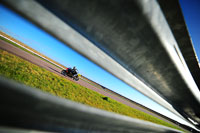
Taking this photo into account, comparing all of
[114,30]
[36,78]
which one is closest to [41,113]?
[114,30]

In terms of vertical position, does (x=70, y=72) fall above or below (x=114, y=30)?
above

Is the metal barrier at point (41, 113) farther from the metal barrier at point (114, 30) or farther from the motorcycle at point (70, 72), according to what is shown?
the motorcycle at point (70, 72)

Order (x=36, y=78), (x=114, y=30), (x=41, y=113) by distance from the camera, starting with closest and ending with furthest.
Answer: (x=41, y=113)
(x=114, y=30)
(x=36, y=78)

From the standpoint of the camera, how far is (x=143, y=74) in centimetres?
198

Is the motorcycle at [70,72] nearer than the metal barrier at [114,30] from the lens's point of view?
No

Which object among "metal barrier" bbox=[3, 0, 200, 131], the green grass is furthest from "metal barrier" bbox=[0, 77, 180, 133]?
the green grass

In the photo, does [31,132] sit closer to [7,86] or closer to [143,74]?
[7,86]

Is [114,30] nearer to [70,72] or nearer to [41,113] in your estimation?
[41,113]

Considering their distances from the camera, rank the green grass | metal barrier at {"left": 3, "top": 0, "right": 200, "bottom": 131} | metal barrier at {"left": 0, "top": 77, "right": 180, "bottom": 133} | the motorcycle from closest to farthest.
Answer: metal barrier at {"left": 0, "top": 77, "right": 180, "bottom": 133}, metal barrier at {"left": 3, "top": 0, "right": 200, "bottom": 131}, the green grass, the motorcycle

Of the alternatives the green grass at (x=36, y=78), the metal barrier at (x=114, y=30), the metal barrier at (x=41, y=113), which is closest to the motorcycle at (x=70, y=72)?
the green grass at (x=36, y=78)

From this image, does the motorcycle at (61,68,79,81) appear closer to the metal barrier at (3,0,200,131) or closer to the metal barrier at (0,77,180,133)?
the metal barrier at (3,0,200,131)

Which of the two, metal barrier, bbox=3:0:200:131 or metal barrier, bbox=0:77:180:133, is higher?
metal barrier, bbox=3:0:200:131

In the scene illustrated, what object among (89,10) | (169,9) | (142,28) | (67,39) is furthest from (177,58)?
(67,39)

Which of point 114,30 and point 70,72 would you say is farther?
point 70,72
